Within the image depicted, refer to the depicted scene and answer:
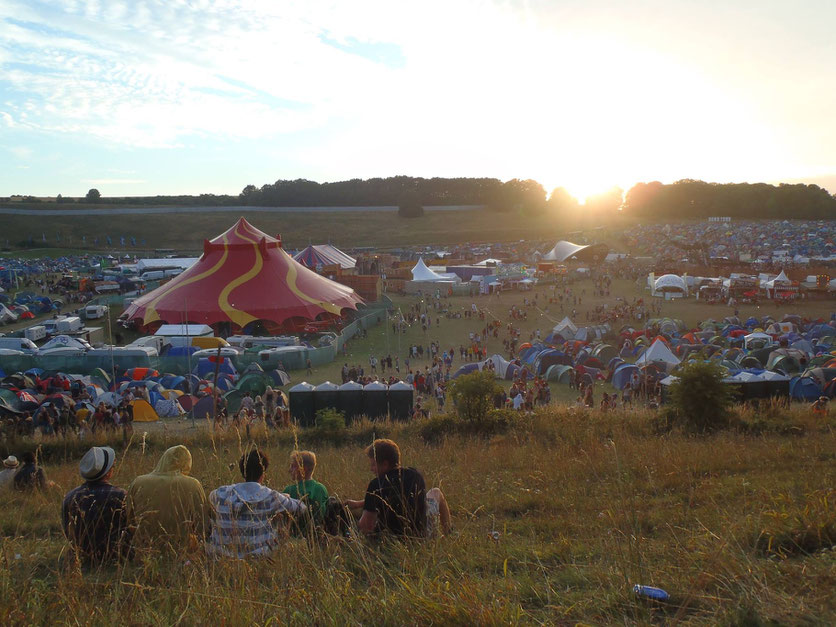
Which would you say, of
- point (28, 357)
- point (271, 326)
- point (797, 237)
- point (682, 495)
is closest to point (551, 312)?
point (271, 326)

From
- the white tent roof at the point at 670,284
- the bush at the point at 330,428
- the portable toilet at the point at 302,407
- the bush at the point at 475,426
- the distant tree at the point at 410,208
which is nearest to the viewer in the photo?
the bush at the point at 475,426

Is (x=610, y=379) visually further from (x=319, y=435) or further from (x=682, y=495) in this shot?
(x=682, y=495)

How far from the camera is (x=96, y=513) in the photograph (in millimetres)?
2674

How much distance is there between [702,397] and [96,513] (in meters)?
5.50

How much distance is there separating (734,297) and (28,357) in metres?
26.9

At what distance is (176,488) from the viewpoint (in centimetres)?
277

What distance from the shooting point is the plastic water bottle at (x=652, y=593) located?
1.84 m

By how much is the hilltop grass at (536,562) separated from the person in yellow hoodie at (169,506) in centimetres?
19

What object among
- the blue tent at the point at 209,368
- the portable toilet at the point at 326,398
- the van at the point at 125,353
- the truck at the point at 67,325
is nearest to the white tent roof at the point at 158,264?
the truck at the point at 67,325

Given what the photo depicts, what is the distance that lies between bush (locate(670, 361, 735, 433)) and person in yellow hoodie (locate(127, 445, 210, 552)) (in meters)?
4.88

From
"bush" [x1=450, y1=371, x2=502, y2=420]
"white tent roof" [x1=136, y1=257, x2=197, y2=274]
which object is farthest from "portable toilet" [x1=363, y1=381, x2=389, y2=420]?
"white tent roof" [x1=136, y1=257, x2=197, y2=274]

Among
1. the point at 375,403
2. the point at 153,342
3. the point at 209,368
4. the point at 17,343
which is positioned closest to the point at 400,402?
the point at 375,403

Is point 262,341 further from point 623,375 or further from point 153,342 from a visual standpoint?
point 623,375

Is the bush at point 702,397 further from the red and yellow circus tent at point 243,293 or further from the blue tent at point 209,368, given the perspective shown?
the red and yellow circus tent at point 243,293
